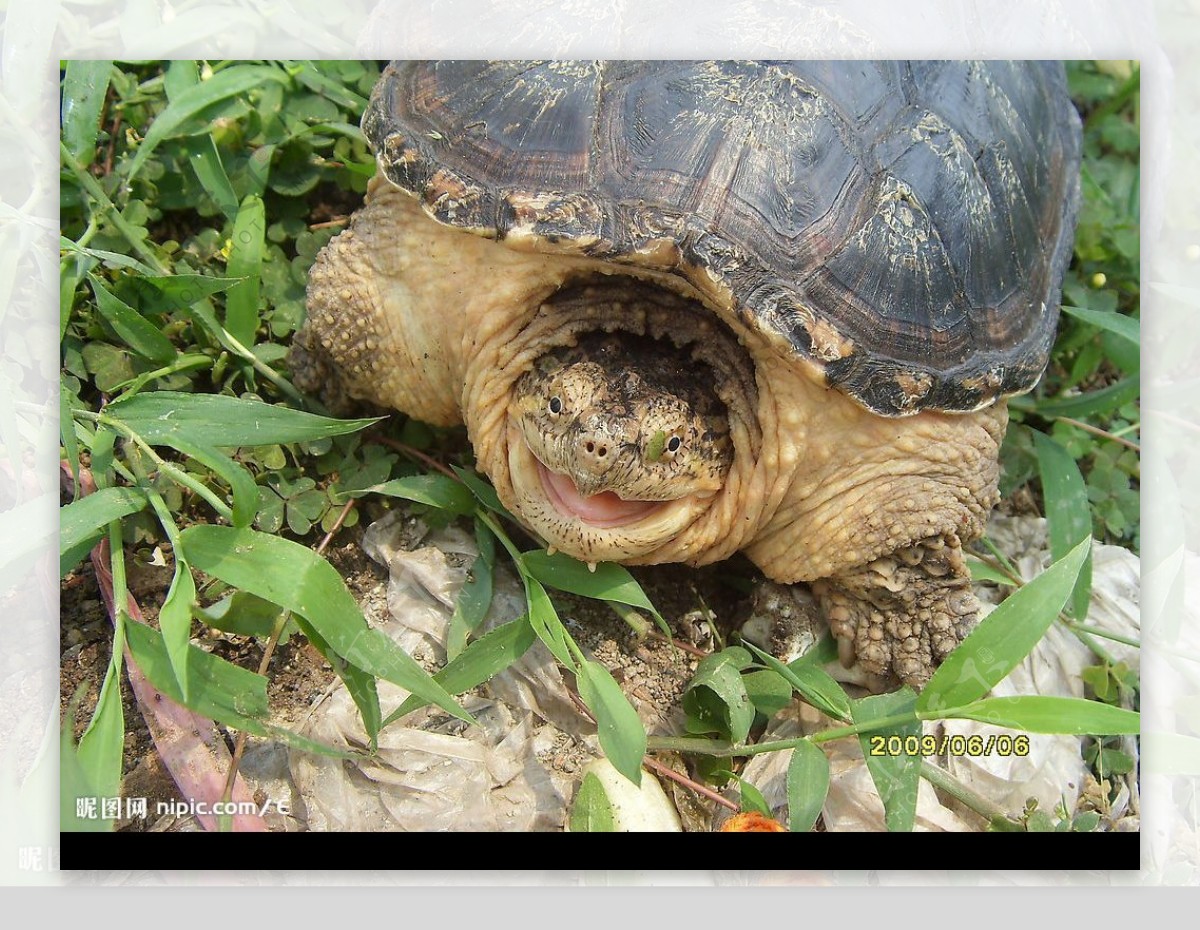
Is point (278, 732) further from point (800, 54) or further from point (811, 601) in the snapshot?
point (800, 54)

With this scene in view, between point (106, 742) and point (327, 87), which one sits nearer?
point (106, 742)

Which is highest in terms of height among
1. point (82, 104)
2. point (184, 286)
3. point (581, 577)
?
point (82, 104)

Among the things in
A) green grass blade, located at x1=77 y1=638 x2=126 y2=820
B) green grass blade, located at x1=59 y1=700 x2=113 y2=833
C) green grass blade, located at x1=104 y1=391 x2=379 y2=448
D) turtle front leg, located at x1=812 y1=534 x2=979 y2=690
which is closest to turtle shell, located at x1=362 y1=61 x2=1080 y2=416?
turtle front leg, located at x1=812 y1=534 x2=979 y2=690

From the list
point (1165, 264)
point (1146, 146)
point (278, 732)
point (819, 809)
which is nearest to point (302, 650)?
point (278, 732)

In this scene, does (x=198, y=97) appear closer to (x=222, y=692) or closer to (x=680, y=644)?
(x=222, y=692)

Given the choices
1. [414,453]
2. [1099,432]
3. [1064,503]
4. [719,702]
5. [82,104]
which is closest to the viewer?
[719,702]

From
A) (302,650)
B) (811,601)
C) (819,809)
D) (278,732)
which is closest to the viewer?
(278,732)

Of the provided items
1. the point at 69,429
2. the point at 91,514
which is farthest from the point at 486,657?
the point at 69,429

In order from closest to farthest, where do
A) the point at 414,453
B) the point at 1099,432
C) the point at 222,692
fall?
the point at 222,692, the point at 414,453, the point at 1099,432
